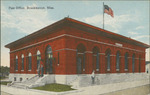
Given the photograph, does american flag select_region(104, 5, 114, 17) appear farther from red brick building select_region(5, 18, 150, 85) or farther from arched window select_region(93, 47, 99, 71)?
arched window select_region(93, 47, 99, 71)

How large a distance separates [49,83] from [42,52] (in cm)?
603

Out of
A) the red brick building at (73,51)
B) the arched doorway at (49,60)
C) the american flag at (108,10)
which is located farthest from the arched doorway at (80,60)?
the american flag at (108,10)

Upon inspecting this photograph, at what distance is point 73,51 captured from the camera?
2298 centimetres

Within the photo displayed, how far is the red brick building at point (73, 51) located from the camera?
22.6 meters

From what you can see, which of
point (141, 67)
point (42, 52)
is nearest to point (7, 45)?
point (42, 52)

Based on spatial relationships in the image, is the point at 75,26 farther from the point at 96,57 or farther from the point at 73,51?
the point at 96,57

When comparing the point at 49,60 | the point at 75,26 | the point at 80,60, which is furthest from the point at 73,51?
the point at 49,60

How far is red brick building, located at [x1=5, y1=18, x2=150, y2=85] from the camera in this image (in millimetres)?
22602

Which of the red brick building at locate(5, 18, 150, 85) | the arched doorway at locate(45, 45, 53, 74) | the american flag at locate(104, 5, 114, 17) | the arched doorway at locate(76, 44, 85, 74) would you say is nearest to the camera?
the red brick building at locate(5, 18, 150, 85)

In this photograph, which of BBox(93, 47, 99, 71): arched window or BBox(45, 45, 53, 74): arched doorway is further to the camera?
BBox(93, 47, 99, 71): arched window

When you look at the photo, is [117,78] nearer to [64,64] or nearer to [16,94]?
[64,64]

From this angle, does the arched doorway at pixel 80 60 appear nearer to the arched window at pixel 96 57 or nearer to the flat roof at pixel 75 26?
the arched window at pixel 96 57

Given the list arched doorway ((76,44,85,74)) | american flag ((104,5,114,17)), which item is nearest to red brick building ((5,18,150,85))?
arched doorway ((76,44,85,74))

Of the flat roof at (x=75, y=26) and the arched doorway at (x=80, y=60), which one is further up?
the flat roof at (x=75, y=26)
